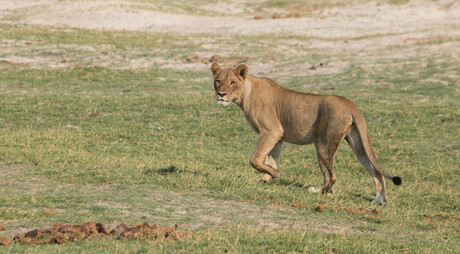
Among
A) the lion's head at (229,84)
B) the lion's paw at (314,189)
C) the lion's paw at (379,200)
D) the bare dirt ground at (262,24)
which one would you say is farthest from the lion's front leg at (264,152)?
the bare dirt ground at (262,24)

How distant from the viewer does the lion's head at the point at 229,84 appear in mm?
10362

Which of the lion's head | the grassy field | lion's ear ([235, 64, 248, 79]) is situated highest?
lion's ear ([235, 64, 248, 79])

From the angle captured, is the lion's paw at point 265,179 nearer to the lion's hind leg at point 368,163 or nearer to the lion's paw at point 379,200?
the lion's hind leg at point 368,163

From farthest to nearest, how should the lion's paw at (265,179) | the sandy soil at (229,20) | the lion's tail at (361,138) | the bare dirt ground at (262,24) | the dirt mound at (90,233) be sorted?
the sandy soil at (229,20) → the bare dirt ground at (262,24) → the lion's paw at (265,179) → the lion's tail at (361,138) → the dirt mound at (90,233)

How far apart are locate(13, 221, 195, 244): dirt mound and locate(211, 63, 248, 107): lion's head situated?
3.76 metres

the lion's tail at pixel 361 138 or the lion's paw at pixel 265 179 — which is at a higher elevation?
the lion's tail at pixel 361 138

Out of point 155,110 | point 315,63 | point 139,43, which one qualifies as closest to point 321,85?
point 315,63

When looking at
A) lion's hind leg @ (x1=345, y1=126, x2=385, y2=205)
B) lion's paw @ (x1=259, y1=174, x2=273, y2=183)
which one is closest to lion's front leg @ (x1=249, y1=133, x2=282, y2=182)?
lion's paw @ (x1=259, y1=174, x2=273, y2=183)

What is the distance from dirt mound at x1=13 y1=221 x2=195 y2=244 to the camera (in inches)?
257

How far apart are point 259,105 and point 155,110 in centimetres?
881

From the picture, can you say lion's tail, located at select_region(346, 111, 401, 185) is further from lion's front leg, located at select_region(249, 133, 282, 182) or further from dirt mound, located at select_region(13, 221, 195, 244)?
dirt mound, located at select_region(13, 221, 195, 244)

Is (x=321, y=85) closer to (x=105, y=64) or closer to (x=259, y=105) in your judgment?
(x=105, y=64)

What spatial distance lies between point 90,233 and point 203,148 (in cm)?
853

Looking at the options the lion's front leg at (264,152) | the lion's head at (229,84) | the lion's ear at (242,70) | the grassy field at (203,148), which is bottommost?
the grassy field at (203,148)
